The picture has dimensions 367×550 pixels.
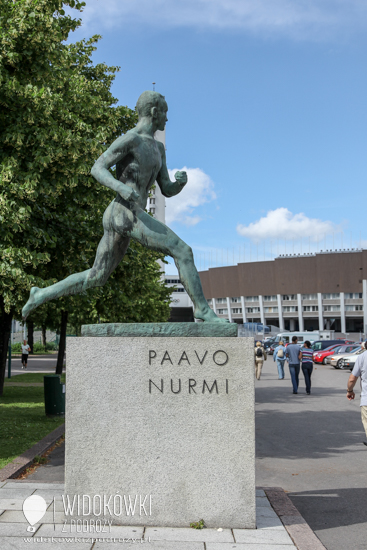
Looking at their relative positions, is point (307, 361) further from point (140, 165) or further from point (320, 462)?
point (140, 165)

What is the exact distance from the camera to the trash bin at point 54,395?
13.0 metres

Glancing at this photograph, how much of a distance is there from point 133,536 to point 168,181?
11.3 feet

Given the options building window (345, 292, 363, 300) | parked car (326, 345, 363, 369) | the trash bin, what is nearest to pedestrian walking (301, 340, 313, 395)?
the trash bin

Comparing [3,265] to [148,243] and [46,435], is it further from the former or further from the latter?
[148,243]

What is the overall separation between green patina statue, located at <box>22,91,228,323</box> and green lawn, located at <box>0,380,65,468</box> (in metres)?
3.81

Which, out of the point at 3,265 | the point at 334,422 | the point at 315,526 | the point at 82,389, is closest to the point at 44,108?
the point at 3,265

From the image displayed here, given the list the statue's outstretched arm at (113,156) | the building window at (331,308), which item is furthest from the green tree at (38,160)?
the building window at (331,308)

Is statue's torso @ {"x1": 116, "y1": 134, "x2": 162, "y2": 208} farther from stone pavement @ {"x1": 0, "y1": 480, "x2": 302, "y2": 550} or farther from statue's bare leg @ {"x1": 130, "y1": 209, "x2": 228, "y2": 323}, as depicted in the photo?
stone pavement @ {"x1": 0, "y1": 480, "x2": 302, "y2": 550}

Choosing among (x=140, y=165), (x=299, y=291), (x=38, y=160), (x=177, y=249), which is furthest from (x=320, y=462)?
(x=299, y=291)

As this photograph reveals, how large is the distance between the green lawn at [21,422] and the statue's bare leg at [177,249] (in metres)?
4.40

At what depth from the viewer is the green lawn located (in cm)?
958

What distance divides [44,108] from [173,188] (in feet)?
17.8

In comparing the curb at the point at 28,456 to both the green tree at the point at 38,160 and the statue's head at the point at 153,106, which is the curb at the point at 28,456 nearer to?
the green tree at the point at 38,160

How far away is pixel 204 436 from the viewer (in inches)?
199
